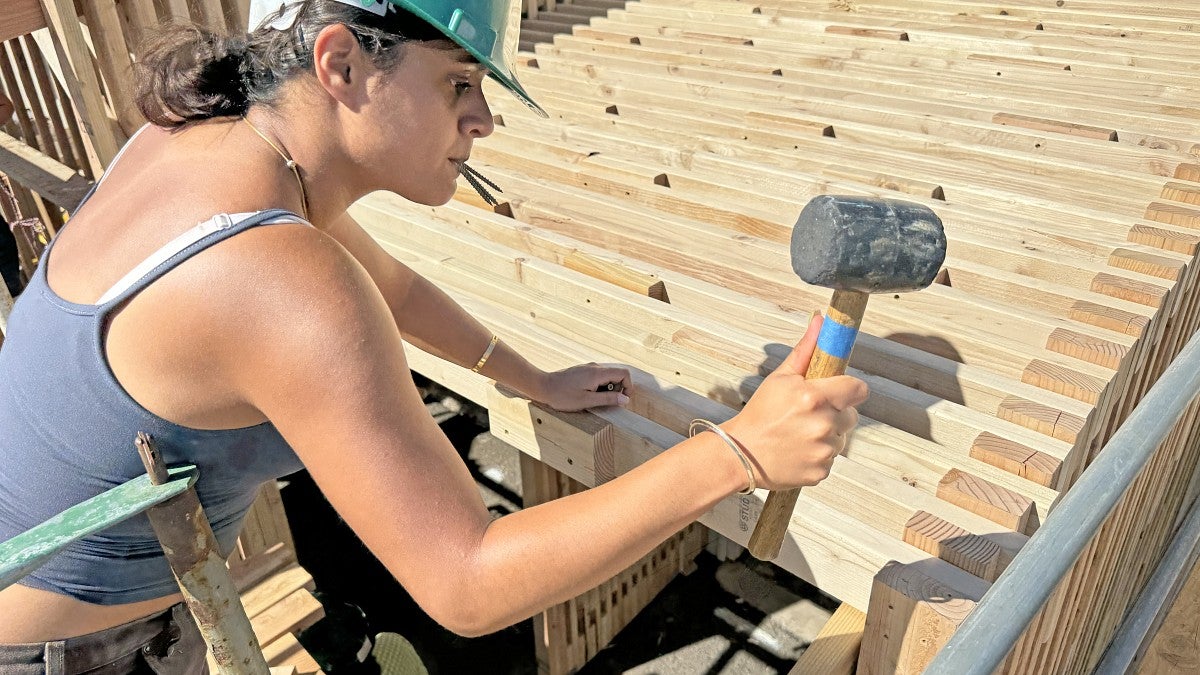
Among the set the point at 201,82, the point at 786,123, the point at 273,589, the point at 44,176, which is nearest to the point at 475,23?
the point at 201,82

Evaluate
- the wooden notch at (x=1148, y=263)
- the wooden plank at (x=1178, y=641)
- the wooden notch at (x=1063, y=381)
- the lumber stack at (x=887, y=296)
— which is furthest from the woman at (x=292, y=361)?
the wooden plank at (x=1178, y=641)

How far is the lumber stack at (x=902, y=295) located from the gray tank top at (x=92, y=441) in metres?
1.05

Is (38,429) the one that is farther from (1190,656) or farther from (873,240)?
(1190,656)

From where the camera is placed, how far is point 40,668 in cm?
163

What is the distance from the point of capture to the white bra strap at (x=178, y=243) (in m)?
1.27

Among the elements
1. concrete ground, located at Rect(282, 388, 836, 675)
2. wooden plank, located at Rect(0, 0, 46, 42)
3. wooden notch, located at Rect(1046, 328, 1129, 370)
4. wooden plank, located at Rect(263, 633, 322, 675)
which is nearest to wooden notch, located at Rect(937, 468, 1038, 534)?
wooden notch, located at Rect(1046, 328, 1129, 370)

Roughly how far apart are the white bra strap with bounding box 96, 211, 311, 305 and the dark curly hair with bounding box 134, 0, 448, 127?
13.1 inches

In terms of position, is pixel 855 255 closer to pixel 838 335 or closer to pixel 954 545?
pixel 838 335

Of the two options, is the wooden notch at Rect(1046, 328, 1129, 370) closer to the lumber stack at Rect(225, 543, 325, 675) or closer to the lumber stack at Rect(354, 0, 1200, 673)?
the lumber stack at Rect(354, 0, 1200, 673)

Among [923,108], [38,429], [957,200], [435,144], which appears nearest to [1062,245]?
[957,200]

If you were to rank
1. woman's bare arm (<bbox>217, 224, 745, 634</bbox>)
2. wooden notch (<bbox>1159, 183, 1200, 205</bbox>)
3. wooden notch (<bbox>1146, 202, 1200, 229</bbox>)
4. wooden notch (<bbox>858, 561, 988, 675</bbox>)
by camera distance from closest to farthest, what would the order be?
woman's bare arm (<bbox>217, 224, 745, 634</bbox>) < wooden notch (<bbox>858, 561, 988, 675</bbox>) < wooden notch (<bbox>1146, 202, 1200, 229</bbox>) < wooden notch (<bbox>1159, 183, 1200, 205</bbox>)

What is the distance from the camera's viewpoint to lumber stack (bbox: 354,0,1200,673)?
209cm

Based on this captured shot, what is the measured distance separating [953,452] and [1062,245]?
4.38 feet

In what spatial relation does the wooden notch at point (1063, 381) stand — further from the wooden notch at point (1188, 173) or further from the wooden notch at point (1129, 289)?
the wooden notch at point (1188, 173)
